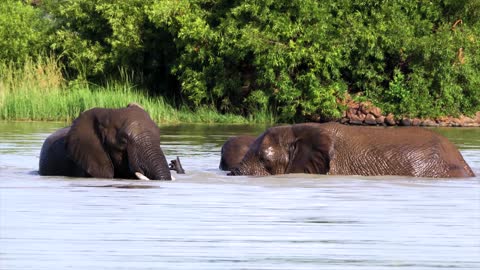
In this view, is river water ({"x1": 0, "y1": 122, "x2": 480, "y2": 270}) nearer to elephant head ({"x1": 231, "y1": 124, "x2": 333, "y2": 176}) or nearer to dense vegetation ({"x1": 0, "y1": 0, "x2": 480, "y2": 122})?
elephant head ({"x1": 231, "y1": 124, "x2": 333, "y2": 176})

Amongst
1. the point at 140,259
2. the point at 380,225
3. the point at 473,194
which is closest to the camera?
the point at 140,259

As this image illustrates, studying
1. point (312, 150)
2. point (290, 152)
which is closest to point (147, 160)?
point (290, 152)

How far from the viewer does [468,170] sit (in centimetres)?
1398

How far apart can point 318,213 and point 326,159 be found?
10.2ft

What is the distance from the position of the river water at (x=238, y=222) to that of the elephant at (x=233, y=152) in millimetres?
415

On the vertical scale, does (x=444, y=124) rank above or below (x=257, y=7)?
below

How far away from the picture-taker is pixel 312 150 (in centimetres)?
1352

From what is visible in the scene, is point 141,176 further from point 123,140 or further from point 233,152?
point 233,152

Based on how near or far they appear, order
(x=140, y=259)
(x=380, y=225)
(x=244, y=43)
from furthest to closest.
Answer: (x=244, y=43) < (x=380, y=225) < (x=140, y=259)

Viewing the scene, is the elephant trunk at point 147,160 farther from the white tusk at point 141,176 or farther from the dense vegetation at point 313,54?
the dense vegetation at point 313,54

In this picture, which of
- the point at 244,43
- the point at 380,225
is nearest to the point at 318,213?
the point at 380,225

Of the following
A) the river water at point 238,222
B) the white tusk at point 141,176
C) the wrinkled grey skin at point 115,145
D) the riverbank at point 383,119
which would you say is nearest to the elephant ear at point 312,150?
the river water at point 238,222

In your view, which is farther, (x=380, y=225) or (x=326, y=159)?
(x=326, y=159)

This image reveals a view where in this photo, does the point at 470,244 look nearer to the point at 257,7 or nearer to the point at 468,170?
the point at 468,170
